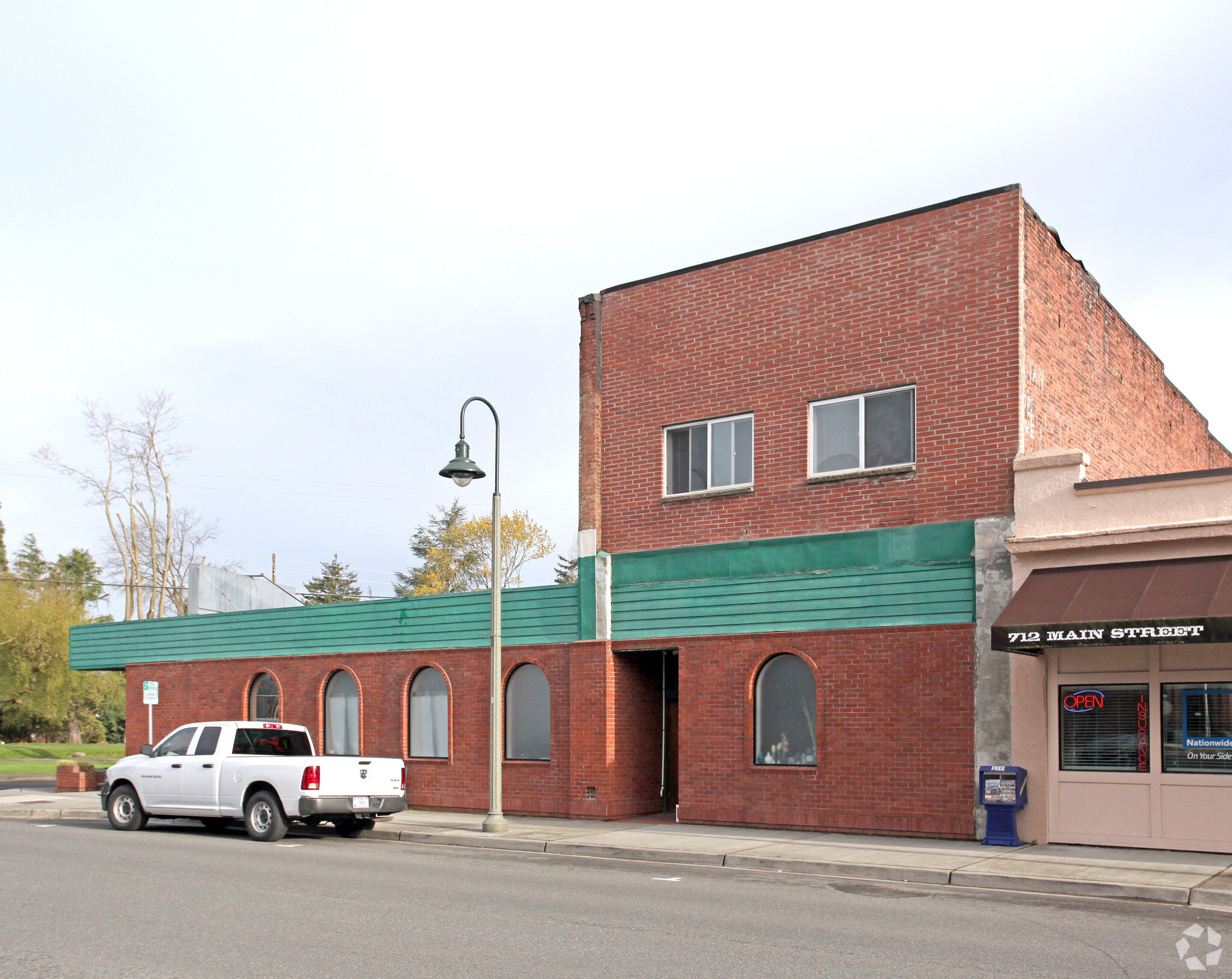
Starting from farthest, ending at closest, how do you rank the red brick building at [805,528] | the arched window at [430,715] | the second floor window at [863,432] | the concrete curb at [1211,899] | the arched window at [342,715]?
the arched window at [342,715] < the arched window at [430,715] < the second floor window at [863,432] < the red brick building at [805,528] < the concrete curb at [1211,899]

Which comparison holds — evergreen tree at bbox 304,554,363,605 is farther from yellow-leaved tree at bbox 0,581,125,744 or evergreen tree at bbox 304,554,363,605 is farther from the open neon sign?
the open neon sign

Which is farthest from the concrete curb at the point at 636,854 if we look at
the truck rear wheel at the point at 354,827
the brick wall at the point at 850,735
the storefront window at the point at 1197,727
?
the storefront window at the point at 1197,727

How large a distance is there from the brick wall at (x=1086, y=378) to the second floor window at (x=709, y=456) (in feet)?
14.1

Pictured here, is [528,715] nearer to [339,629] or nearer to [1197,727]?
[339,629]

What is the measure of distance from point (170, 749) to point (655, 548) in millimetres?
8118

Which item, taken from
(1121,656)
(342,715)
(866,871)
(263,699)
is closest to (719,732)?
(866,871)

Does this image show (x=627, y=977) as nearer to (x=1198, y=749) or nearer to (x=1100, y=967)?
(x=1100, y=967)

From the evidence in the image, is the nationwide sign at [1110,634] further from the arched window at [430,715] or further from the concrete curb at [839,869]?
the arched window at [430,715]

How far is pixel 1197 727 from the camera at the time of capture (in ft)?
45.5

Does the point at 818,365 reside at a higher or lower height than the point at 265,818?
higher

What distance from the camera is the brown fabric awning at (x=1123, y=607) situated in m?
12.8

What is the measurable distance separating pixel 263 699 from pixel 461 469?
10371 mm

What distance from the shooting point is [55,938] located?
915cm

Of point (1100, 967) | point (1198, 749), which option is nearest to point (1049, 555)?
point (1198, 749)
